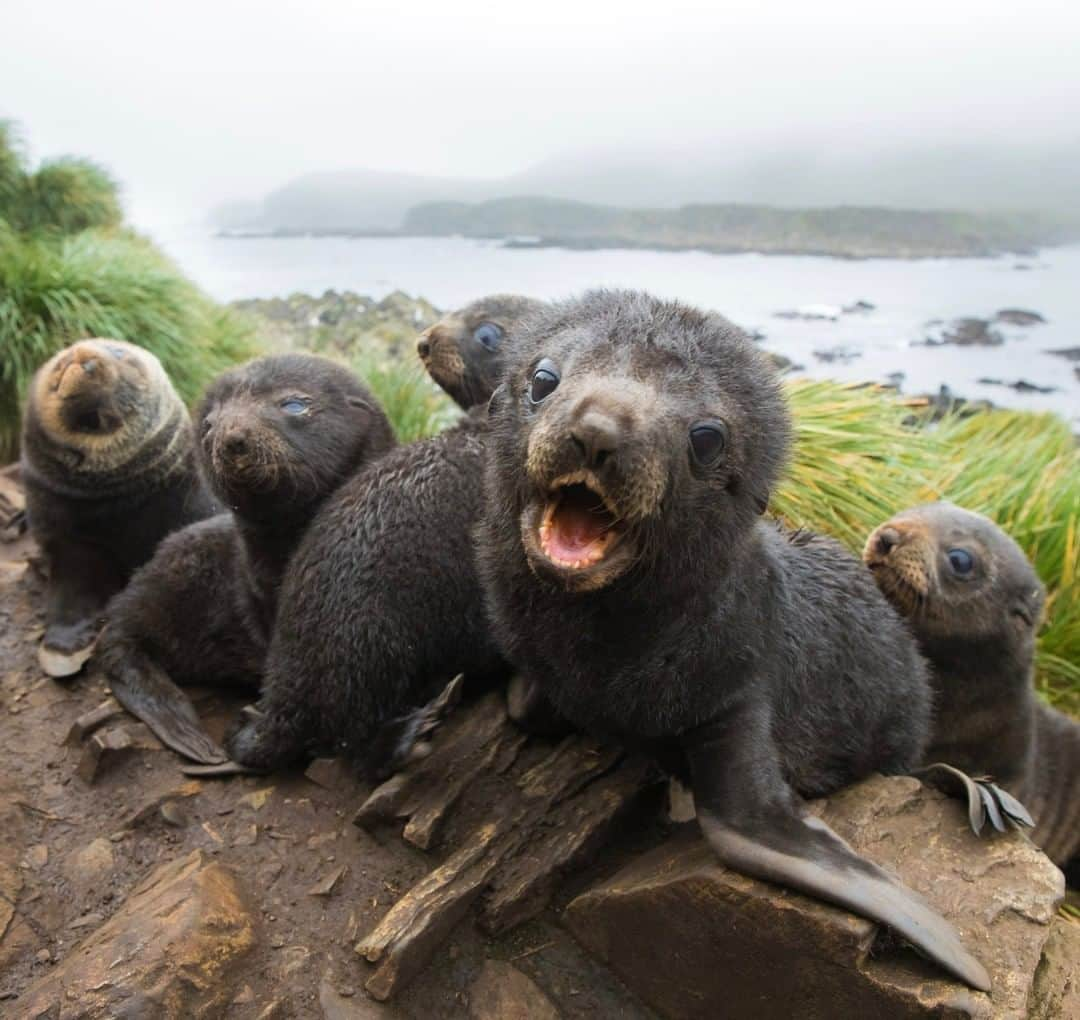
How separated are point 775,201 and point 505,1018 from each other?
6.48 m

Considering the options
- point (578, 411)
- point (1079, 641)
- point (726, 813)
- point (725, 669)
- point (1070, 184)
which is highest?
point (1070, 184)

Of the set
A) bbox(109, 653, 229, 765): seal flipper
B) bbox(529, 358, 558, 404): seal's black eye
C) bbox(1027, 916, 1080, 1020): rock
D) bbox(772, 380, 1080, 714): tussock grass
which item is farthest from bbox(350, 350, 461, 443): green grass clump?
bbox(1027, 916, 1080, 1020): rock

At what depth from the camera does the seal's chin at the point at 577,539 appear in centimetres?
203

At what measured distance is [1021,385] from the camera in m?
7.17

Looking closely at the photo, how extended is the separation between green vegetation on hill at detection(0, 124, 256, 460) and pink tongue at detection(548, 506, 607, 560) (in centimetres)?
558

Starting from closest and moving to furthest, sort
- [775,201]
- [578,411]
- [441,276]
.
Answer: [578,411], [775,201], [441,276]

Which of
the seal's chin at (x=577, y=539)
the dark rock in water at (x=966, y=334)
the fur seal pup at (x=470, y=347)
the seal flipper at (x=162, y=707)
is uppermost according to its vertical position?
the fur seal pup at (x=470, y=347)

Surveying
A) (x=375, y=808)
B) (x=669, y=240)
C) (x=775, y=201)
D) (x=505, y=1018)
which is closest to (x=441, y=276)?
(x=669, y=240)

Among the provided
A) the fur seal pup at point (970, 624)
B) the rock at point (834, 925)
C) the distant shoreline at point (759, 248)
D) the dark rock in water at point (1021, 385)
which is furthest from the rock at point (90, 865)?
the dark rock in water at point (1021, 385)

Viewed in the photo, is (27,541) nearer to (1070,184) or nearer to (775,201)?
(775,201)

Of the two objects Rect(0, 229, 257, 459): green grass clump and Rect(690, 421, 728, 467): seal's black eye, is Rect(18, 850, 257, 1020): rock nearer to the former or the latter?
Rect(690, 421, 728, 467): seal's black eye

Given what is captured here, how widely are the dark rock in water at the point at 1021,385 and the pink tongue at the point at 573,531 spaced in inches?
238

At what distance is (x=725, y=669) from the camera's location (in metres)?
2.48

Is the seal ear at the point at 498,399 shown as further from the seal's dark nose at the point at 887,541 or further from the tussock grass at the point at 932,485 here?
the tussock grass at the point at 932,485
